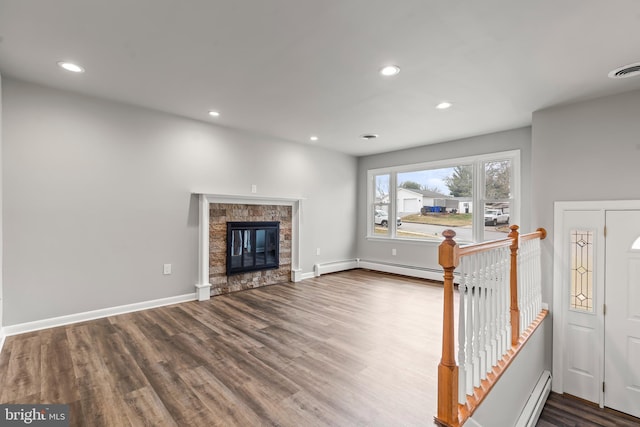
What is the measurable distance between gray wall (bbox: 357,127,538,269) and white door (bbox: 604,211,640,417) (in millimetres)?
691

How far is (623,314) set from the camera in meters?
2.73

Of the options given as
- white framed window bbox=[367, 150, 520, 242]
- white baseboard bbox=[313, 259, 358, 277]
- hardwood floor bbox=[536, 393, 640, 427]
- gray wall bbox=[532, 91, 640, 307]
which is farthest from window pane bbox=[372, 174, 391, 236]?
hardwood floor bbox=[536, 393, 640, 427]

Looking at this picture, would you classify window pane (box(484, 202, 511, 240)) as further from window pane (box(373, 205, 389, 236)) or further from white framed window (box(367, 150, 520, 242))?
→ window pane (box(373, 205, 389, 236))

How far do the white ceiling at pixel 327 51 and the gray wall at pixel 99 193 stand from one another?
34 centimetres

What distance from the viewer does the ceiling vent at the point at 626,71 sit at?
2439 mm

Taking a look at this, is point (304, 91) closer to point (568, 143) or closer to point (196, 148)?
point (196, 148)

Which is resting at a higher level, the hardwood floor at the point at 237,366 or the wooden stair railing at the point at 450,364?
the wooden stair railing at the point at 450,364

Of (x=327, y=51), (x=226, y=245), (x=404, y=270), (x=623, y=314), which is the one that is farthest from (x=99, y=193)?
(x=623, y=314)

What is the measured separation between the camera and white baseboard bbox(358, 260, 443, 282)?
5.40 metres

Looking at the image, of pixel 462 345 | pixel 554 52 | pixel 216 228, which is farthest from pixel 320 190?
pixel 462 345

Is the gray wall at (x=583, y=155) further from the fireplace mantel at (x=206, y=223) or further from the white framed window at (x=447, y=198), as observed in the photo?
the fireplace mantel at (x=206, y=223)

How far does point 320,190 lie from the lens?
5.84 metres

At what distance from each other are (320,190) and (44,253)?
4055 millimetres

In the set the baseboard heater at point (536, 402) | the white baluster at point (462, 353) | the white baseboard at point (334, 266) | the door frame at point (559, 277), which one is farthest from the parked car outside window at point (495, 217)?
the white baluster at point (462, 353)
